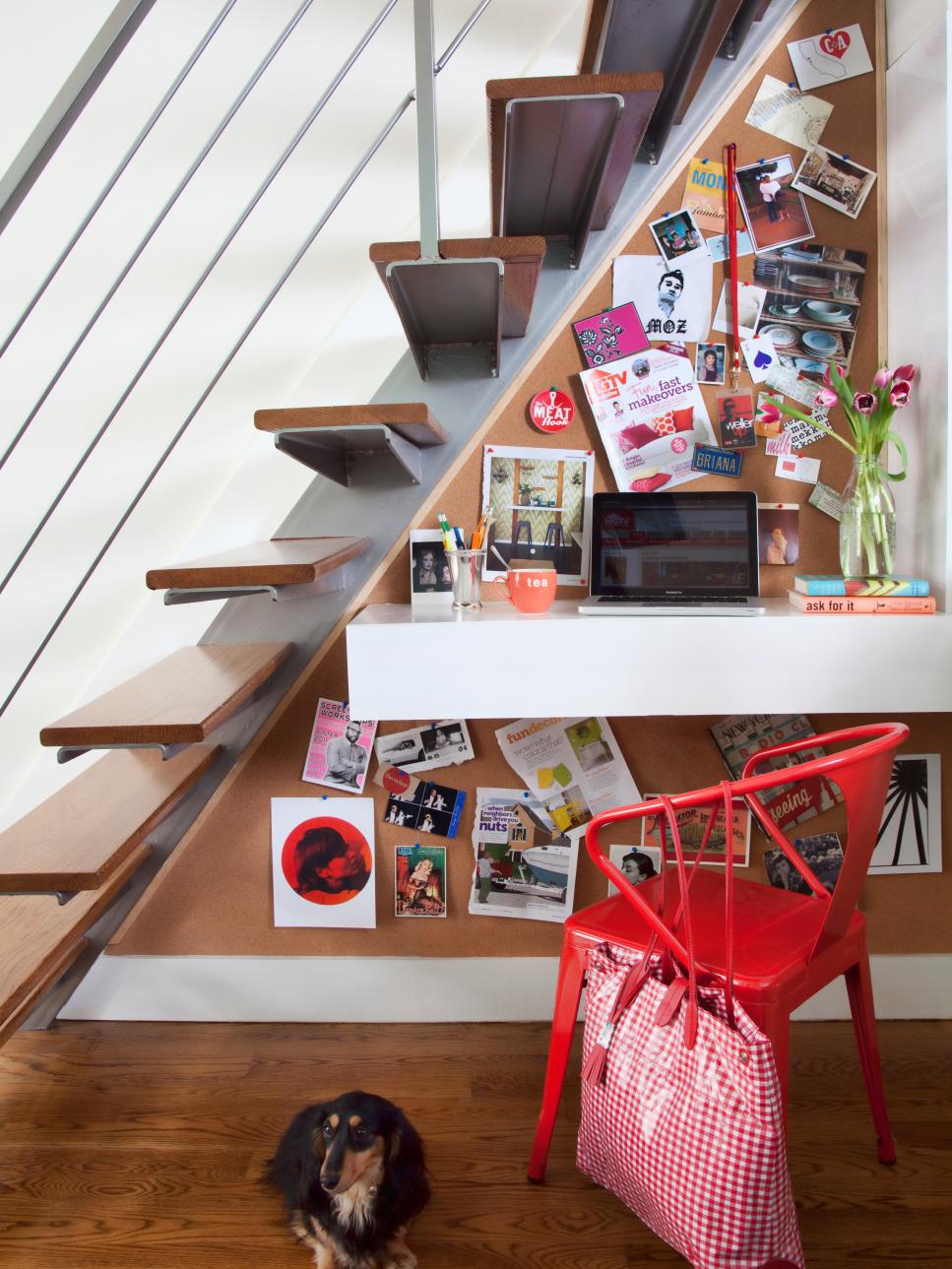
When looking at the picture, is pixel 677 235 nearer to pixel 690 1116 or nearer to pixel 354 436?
pixel 354 436

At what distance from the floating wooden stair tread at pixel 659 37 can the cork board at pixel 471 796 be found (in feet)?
0.98

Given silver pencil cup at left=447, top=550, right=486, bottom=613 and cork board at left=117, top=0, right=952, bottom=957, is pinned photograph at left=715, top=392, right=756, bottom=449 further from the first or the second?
silver pencil cup at left=447, top=550, right=486, bottom=613

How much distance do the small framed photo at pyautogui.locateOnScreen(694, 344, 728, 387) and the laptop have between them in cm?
31

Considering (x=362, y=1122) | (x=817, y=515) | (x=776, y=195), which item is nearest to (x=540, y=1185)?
(x=362, y=1122)

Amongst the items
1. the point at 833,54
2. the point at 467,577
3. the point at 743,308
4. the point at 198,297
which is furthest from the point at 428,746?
the point at 833,54

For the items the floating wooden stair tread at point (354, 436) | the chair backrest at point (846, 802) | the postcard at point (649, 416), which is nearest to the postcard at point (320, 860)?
the floating wooden stair tread at point (354, 436)

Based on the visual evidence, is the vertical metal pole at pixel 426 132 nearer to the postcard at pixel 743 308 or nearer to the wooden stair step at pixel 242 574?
the wooden stair step at pixel 242 574

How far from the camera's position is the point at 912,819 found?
1.91 meters

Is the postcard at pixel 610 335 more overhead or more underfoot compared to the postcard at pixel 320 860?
more overhead

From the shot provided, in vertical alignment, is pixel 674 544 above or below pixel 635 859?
above

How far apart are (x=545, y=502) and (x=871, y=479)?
2.05ft

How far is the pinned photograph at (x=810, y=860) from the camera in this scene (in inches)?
75.8

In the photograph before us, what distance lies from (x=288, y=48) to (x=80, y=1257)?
2.47 m

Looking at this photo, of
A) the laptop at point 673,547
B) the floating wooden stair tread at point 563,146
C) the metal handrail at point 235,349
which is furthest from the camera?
the laptop at point 673,547
